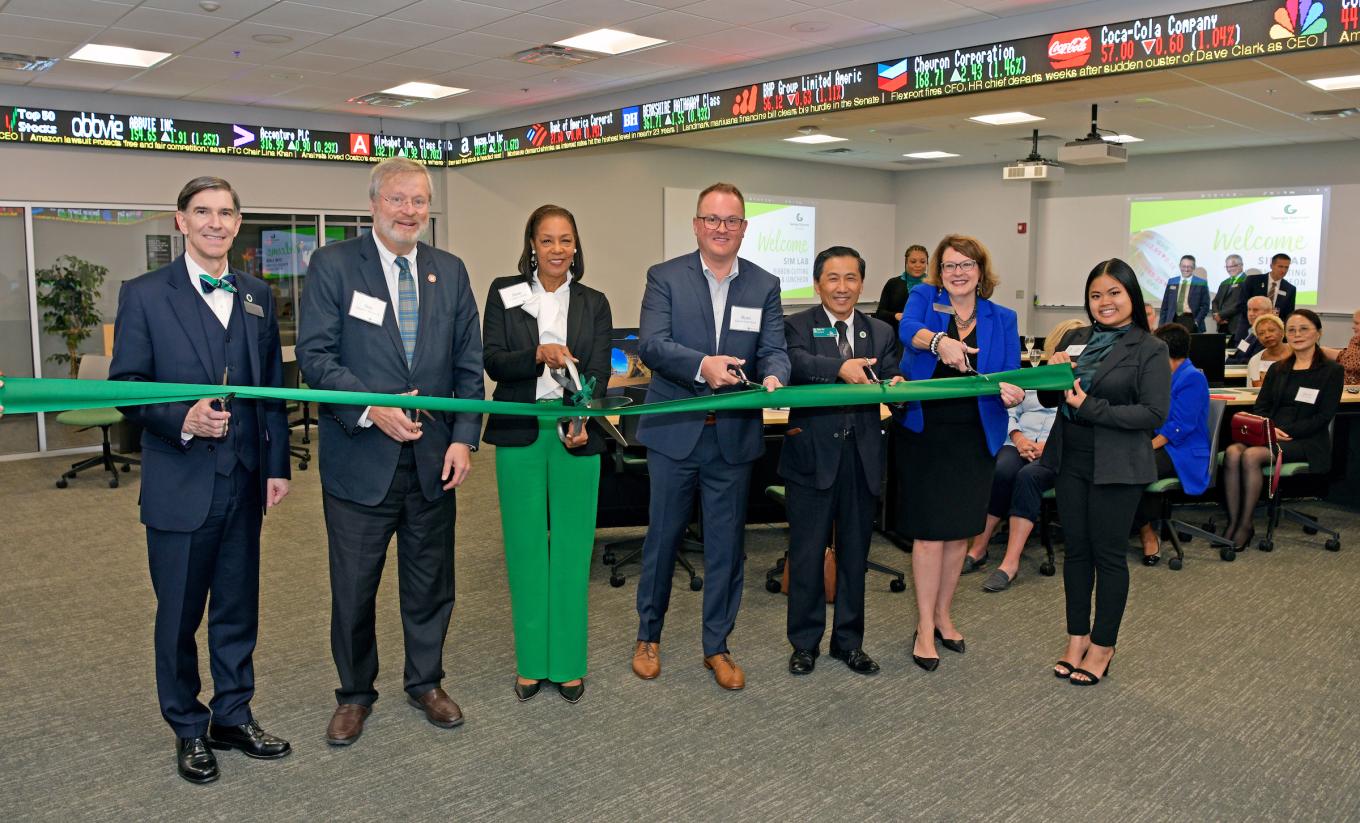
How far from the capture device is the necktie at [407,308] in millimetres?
3182

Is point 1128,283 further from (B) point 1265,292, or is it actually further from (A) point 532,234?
(B) point 1265,292

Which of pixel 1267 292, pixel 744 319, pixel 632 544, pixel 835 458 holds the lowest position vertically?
pixel 632 544

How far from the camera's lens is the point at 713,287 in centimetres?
368

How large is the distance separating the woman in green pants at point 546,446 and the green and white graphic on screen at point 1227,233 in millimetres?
12142

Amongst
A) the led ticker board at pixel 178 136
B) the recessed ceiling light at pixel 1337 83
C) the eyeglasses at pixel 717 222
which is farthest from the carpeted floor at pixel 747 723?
the recessed ceiling light at pixel 1337 83

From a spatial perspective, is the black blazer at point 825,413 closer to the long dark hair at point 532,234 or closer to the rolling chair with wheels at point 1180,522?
the long dark hair at point 532,234

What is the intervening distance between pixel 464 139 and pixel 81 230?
3535mm

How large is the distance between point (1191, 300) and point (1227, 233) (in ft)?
3.34

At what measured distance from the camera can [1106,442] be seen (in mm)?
3631

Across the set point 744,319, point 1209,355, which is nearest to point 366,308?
point 744,319

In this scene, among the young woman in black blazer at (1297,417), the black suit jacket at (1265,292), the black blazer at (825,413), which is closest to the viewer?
the black blazer at (825,413)

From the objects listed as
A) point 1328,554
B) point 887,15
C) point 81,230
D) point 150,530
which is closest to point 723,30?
point 887,15

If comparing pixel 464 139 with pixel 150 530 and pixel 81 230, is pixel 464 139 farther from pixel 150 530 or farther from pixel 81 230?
pixel 150 530

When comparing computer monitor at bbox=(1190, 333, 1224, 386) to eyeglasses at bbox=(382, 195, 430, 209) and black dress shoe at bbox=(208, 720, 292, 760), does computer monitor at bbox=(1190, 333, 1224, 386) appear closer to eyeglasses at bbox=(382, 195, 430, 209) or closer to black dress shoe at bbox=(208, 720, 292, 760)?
eyeglasses at bbox=(382, 195, 430, 209)
